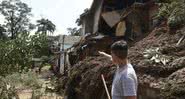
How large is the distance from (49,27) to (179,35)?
5807 centimetres

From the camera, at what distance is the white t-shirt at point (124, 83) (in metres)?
4.05

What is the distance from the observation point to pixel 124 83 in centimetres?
406

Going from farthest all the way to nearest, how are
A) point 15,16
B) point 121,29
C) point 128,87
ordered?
point 15,16 < point 121,29 < point 128,87

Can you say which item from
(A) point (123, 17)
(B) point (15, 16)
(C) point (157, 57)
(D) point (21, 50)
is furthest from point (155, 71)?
(B) point (15, 16)

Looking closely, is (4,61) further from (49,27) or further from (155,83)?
(49,27)

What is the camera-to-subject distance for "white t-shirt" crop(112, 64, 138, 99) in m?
4.05

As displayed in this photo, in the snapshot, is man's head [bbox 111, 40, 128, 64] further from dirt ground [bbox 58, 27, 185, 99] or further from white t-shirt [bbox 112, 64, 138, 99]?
dirt ground [bbox 58, 27, 185, 99]

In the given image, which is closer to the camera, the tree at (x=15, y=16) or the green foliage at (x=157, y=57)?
the green foliage at (x=157, y=57)

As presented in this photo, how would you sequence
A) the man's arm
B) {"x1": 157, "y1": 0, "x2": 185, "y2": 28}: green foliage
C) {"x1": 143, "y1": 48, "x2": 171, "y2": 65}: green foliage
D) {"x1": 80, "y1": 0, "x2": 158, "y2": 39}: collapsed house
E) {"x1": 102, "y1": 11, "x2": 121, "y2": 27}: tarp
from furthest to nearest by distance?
{"x1": 102, "y1": 11, "x2": 121, "y2": 27}: tarp, {"x1": 80, "y1": 0, "x2": 158, "y2": 39}: collapsed house, {"x1": 157, "y1": 0, "x2": 185, "y2": 28}: green foliage, {"x1": 143, "y1": 48, "x2": 171, "y2": 65}: green foliage, the man's arm

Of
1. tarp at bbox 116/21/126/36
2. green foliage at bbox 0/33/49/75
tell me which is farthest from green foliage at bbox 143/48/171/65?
green foliage at bbox 0/33/49/75

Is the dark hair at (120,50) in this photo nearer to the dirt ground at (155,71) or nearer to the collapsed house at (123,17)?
the dirt ground at (155,71)

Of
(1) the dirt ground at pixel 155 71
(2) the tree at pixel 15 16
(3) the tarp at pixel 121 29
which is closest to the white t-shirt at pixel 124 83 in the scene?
(1) the dirt ground at pixel 155 71

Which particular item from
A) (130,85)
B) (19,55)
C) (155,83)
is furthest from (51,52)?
(130,85)

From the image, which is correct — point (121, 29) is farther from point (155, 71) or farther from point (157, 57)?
point (155, 71)
